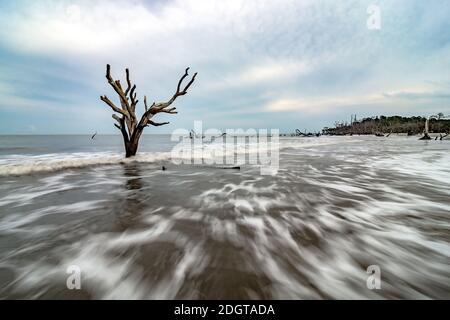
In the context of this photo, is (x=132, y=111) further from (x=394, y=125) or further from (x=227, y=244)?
(x=394, y=125)

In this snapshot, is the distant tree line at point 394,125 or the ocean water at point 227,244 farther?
the distant tree line at point 394,125

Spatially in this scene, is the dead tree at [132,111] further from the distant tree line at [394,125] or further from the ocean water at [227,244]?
the distant tree line at [394,125]

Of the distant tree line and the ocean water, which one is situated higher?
the distant tree line

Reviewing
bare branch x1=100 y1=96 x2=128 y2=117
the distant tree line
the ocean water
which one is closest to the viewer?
the ocean water

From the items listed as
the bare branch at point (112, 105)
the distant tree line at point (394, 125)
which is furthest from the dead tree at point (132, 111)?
the distant tree line at point (394, 125)

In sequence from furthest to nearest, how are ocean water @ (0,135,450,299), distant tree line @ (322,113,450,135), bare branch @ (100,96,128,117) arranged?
1. distant tree line @ (322,113,450,135)
2. bare branch @ (100,96,128,117)
3. ocean water @ (0,135,450,299)

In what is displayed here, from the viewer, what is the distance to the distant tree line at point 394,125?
207 feet

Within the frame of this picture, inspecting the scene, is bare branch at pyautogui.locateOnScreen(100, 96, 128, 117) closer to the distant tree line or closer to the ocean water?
the ocean water

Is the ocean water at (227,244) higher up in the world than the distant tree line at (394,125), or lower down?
lower down

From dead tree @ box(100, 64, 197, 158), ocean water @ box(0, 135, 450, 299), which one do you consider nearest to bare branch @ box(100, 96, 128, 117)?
dead tree @ box(100, 64, 197, 158)

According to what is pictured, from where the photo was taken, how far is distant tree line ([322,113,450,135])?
63062 mm

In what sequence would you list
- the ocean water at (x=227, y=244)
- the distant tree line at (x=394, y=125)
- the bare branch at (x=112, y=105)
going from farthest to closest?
1. the distant tree line at (x=394, y=125)
2. the bare branch at (x=112, y=105)
3. the ocean water at (x=227, y=244)

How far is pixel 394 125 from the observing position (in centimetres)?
7706
